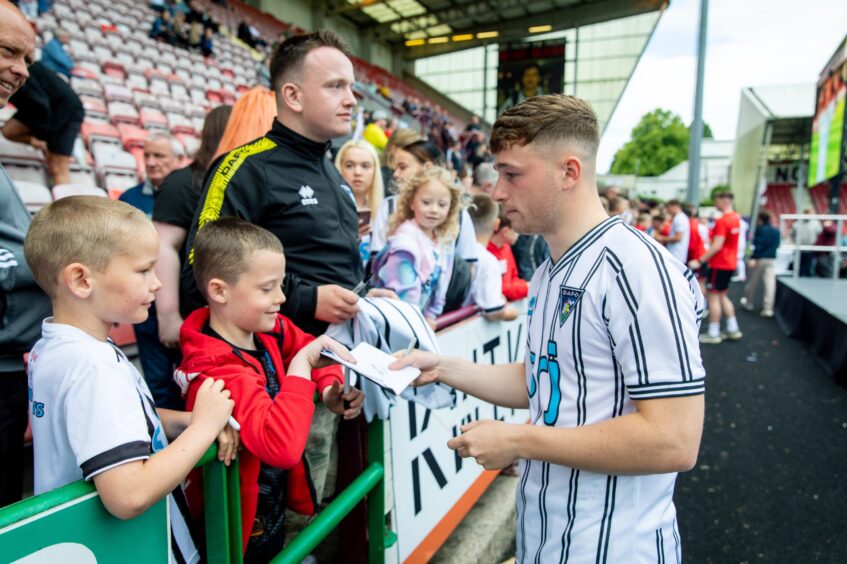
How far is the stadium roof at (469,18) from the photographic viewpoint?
2711 centimetres

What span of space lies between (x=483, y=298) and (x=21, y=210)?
199 centimetres

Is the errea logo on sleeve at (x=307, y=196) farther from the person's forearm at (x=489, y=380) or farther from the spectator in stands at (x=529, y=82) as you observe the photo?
the spectator in stands at (x=529, y=82)

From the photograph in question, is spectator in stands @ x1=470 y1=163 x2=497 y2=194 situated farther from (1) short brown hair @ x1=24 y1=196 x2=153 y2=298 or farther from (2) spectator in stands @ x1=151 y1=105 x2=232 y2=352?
(1) short brown hair @ x1=24 y1=196 x2=153 y2=298

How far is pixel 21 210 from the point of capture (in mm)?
1481

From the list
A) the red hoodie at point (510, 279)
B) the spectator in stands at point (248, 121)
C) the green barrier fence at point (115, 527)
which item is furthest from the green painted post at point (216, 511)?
the red hoodie at point (510, 279)

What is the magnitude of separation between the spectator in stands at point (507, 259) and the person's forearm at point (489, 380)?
1.67 metres

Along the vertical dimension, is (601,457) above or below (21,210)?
below

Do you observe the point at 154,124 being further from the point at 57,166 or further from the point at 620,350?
the point at 620,350

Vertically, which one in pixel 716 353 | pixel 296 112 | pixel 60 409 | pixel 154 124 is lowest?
pixel 716 353

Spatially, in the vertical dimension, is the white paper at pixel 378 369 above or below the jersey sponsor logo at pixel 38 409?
below

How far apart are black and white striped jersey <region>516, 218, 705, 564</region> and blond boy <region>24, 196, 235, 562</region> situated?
747 millimetres

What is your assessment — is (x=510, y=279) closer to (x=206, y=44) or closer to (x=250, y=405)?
(x=250, y=405)

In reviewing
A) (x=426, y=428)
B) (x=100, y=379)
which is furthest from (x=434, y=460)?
(x=100, y=379)

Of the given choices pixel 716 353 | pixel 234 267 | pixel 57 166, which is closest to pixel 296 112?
pixel 234 267
